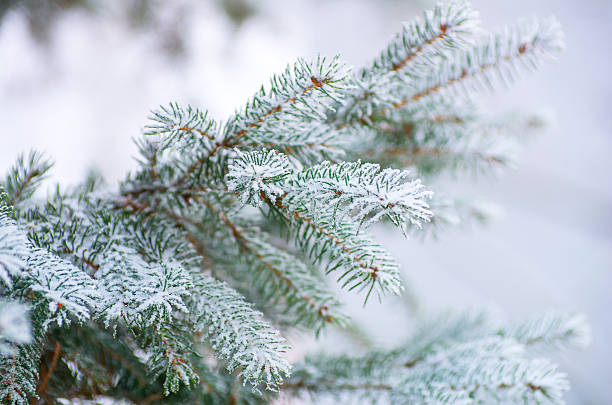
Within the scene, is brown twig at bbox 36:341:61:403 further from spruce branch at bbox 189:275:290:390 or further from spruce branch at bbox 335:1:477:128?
spruce branch at bbox 335:1:477:128

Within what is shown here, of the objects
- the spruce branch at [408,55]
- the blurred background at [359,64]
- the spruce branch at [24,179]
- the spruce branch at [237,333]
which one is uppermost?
the blurred background at [359,64]

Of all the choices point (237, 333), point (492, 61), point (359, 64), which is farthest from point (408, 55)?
point (359, 64)

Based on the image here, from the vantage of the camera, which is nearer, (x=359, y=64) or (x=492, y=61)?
(x=492, y=61)

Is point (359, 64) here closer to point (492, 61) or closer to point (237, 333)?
point (492, 61)

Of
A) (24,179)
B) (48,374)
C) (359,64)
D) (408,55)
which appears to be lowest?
(48,374)

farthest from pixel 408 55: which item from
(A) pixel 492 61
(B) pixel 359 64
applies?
(B) pixel 359 64

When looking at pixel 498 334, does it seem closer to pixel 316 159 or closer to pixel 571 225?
pixel 316 159

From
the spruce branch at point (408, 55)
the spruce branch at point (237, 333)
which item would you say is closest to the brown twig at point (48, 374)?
the spruce branch at point (237, 333)

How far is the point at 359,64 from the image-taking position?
0.90 metres

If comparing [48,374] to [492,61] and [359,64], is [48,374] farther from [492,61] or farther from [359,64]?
[359,64]

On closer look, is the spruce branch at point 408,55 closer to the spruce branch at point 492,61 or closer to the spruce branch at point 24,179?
the spruce branch at point 492,61

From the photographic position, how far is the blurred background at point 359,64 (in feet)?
1.50

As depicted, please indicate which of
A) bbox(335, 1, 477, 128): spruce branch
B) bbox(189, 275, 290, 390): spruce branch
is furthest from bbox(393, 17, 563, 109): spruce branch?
bbox(189, 275, 290, 390): spruce branch

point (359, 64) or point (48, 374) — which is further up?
point (359, 64)
